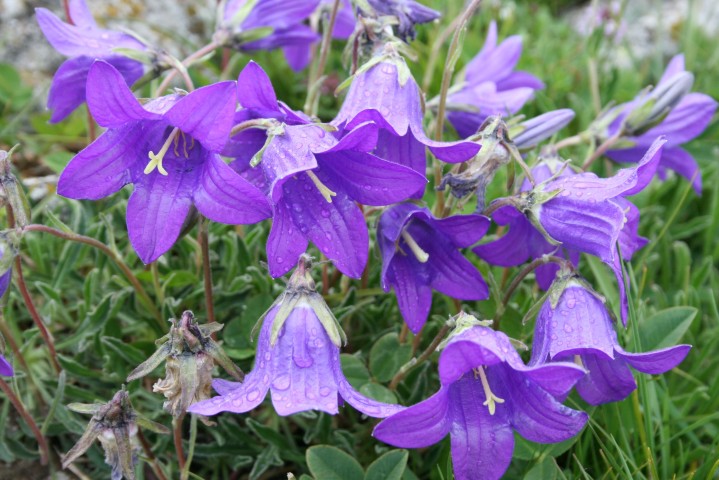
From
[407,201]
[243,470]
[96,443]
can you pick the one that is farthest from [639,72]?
[96,443]

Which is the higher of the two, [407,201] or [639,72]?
[407,201]

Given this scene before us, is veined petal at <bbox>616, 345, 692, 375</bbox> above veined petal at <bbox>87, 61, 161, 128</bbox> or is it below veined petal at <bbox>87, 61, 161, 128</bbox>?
below

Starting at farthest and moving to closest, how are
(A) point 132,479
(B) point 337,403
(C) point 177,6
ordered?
(C) point 177,6
(A) point 132,479
(B) point 337,403

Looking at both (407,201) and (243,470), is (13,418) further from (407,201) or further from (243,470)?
(407,201)

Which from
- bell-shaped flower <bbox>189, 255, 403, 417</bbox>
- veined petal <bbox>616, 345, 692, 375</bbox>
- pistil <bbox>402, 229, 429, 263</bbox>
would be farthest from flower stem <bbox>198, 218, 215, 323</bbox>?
veined petal <bbox>616, 345, 692, 375</bbox>

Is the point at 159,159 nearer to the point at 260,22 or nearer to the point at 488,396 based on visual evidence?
the point at 488,396

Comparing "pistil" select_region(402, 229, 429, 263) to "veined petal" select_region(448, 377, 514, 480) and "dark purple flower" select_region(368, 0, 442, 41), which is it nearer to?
"veined petal" select_region(448, 377, 514, 480)
